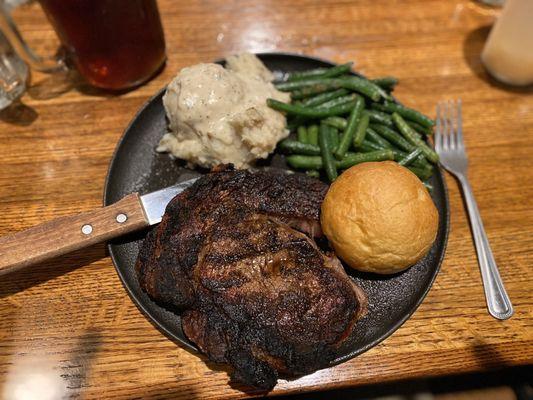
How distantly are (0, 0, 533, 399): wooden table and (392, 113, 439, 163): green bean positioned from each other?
33 centimetres

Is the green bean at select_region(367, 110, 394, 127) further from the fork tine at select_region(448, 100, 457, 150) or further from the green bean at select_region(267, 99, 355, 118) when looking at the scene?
the fork tine at select_region(448, 100, 457, 150)

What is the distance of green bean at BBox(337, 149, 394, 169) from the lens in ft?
8.72

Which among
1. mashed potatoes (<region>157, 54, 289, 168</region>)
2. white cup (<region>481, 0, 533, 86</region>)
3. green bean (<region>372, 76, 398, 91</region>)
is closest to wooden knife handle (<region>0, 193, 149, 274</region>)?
mashed potatoes (<region>157, 54, 289, 168</region>)

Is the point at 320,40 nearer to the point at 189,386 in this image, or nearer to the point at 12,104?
the point at 12,104

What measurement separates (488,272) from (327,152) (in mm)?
1170

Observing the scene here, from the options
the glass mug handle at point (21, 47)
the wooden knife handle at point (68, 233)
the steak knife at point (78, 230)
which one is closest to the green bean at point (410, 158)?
the steak knife at point (78, 230)

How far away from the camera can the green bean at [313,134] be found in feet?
9.30

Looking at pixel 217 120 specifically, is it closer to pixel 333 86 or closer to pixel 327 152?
pixel 327 152

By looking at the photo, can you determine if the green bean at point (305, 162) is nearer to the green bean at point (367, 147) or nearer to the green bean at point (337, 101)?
the green bean at point (367, 147)

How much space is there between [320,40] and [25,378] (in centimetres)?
312

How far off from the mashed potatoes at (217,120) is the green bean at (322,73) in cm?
37

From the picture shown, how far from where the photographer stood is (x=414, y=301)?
7.68 feet

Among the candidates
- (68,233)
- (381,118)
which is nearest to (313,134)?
(381,118)

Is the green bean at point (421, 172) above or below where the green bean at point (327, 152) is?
below
